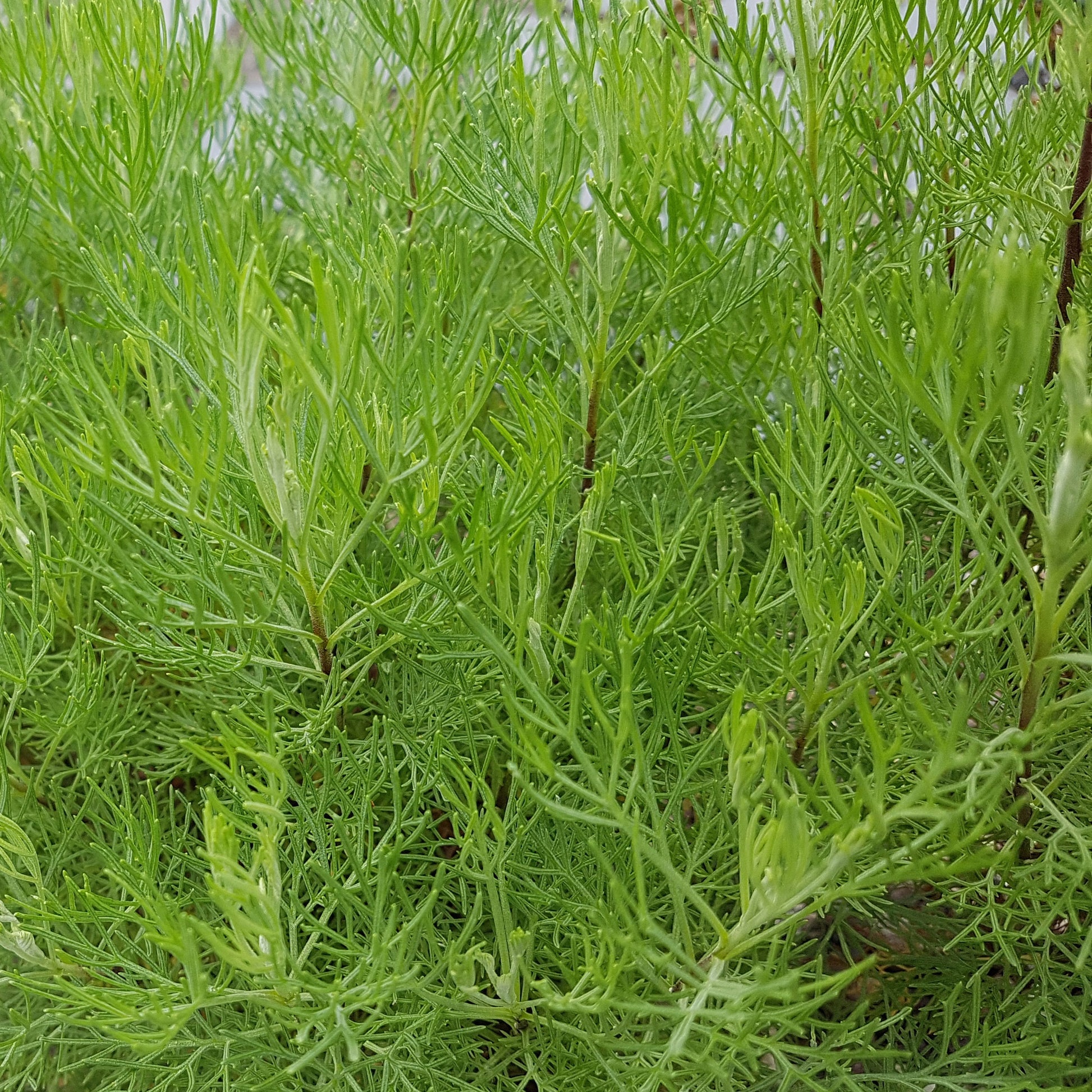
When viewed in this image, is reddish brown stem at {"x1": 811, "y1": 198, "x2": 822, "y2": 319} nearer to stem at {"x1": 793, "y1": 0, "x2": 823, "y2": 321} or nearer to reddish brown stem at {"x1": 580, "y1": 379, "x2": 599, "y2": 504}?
stem at {"x1": 793, "y1": 0, "x2": 823, "y2": 321}

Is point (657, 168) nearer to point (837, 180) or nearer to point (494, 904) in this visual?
point (837, 180)

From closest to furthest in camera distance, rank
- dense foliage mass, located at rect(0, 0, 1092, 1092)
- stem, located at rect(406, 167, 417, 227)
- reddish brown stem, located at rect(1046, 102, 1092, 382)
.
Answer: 1. dense foliage mass, located at rect(0, 0, 1092, 1092)
2. reddish brown stem, located at rect(1046, 102, 1092, 382)
3. stem, located at rect(406, 167, 417, 227)

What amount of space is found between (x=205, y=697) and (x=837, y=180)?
425 mm

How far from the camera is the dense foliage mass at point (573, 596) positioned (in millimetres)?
340

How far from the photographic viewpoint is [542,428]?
1.19 ft

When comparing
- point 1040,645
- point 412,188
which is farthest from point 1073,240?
point 412,188

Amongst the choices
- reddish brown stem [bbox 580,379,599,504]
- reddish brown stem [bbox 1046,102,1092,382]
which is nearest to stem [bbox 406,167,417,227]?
reddish brown stem [bbox 580,379,599,504]

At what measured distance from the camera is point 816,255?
543mm

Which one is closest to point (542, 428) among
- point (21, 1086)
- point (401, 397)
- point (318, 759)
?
point (401, 397)

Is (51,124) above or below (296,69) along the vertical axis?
below

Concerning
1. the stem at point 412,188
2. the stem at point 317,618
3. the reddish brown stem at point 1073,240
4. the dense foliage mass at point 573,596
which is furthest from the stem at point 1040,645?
the stem at point 412,188

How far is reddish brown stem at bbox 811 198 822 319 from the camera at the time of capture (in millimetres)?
512

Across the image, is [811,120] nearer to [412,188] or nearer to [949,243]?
[949,243]

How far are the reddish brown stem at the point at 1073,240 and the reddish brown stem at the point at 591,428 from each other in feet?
0.65
